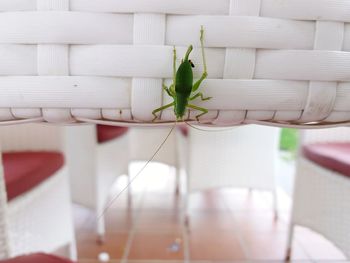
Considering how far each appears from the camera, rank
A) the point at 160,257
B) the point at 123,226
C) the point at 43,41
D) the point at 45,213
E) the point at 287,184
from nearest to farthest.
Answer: the point at 43,41
the point at 45,213
the point at 160,257
the point at 123,226
the point at 287,184

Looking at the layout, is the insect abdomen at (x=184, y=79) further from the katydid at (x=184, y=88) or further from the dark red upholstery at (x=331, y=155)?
the dark red upholstery at (x=331, y=155)

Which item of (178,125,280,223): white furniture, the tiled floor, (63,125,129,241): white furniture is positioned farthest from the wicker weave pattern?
(63,125,129,241): white furniture

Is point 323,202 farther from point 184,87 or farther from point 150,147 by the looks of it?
point 150,147

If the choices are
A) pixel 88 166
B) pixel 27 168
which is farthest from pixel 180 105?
pixel 88 166

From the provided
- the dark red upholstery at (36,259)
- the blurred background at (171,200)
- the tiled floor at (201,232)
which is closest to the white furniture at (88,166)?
the blurred background at (171,200)

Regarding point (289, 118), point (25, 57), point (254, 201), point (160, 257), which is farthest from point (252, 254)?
point (25, 57)

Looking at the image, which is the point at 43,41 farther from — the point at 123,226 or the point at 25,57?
the point at 123,226

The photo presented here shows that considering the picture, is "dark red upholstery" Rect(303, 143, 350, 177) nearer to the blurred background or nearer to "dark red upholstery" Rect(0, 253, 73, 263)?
the blurred background
